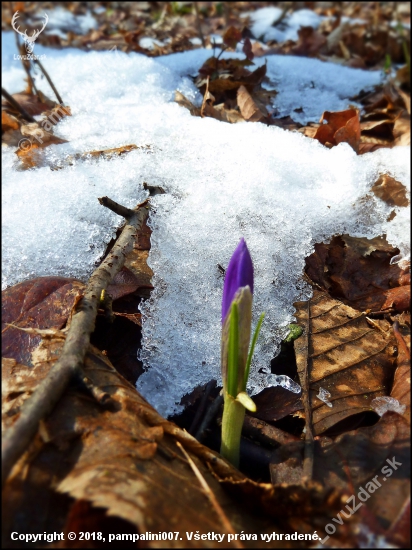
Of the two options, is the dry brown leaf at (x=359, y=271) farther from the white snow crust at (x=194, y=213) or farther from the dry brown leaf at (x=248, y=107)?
the dry brown leaf at (x=248, y=107)

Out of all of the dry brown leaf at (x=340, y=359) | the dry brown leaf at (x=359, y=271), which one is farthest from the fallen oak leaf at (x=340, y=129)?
the dry brown leaf at (x=340, y=359)

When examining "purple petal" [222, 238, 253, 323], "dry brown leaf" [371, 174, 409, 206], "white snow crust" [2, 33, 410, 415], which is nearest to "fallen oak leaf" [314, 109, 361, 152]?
"white snow crust" [2, 33, 410, 415]

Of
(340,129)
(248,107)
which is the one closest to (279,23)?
(248,107)

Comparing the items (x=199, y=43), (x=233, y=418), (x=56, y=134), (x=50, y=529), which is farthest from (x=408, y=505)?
(x=199, y=43)

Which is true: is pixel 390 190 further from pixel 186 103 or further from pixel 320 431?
pixel 186 103

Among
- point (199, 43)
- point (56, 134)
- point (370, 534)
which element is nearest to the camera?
point (370, 534)

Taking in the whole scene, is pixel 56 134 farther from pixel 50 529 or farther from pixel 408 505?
pixel 408 505
